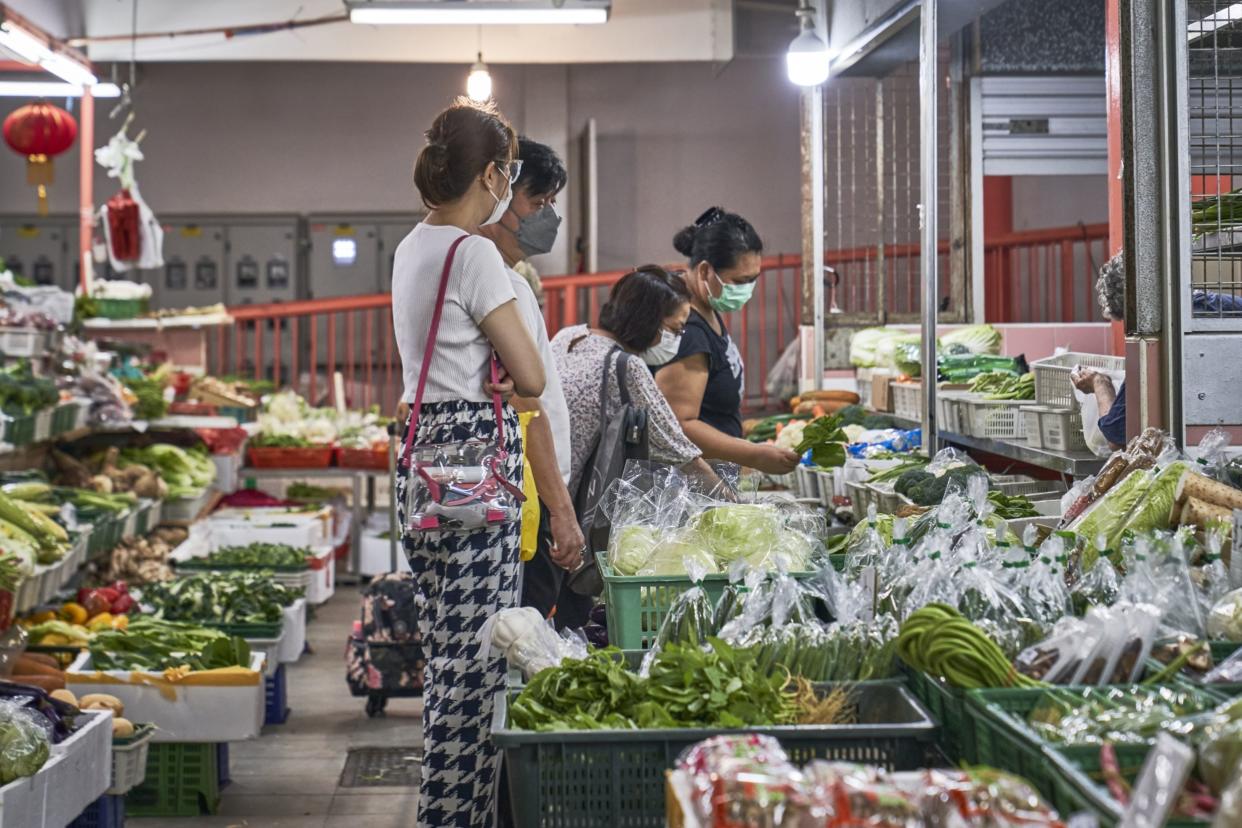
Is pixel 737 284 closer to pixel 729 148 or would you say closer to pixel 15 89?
pixel 15 89

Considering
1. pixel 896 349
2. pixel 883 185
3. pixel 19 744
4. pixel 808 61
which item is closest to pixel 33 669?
pixel 19 744

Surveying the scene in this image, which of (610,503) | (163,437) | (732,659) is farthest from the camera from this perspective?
(163,437)

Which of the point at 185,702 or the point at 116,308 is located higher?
the point at 116,308

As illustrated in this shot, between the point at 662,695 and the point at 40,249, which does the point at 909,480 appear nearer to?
the point at 662,695

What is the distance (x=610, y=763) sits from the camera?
2.06 meters

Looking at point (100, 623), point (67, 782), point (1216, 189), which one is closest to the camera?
point (1216, 189)

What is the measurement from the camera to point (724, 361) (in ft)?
16.6

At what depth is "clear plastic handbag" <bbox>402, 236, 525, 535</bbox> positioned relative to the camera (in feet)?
10.6

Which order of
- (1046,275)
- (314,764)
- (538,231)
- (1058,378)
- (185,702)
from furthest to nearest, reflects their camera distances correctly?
1. (1046,275)
2. (314,764)
3. (185,702)
4. (1058,378)
5. (538,231)

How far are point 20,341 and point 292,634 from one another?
1994mm

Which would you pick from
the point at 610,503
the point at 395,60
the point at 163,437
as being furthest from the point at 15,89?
the point at 610,503

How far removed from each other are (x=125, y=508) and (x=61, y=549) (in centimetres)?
130

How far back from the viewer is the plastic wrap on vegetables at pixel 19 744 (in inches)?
131

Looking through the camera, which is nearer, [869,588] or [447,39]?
[869,588]
